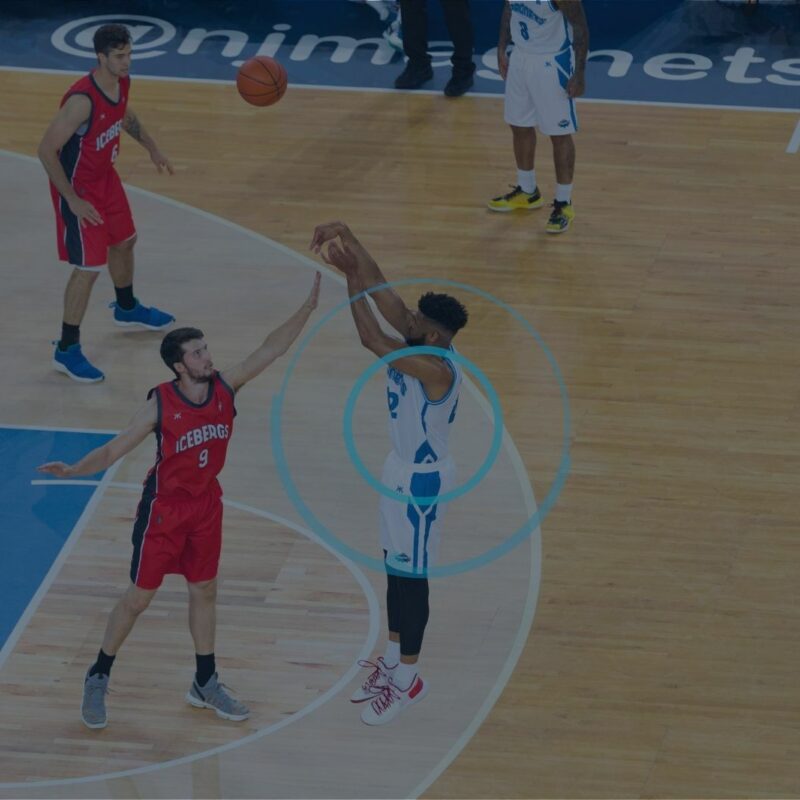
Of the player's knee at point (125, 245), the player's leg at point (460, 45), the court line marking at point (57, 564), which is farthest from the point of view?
the player's leg at point (460, 45)

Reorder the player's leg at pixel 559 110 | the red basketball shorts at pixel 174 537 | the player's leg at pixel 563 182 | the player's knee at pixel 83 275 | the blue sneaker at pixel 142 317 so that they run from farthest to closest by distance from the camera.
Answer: the player's leg at pixel 563 182, the player's leg at pixel 559 110, the blue sneaker at pixel 142 317, the player's knee at pixel 83 275, the red basketball shorts at pixel 174 537

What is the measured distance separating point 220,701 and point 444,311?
2.18m

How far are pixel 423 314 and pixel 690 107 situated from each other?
7.79 meters

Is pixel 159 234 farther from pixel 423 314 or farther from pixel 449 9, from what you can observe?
pixel 423 314

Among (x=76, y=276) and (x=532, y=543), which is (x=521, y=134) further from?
(x=532, y=543)

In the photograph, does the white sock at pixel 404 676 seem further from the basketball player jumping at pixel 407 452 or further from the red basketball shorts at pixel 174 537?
the red basketball shorts at pixel 174 537

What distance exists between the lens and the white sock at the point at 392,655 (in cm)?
780

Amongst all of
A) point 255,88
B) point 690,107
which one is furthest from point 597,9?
point 255,88

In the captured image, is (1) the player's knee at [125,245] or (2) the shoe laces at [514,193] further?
(2) the shoe laces at [514,193]

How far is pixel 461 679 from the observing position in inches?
314

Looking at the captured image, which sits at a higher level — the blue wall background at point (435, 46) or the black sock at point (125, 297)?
the black sock at point (125, 297)

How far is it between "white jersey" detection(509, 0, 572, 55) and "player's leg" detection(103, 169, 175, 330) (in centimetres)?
331

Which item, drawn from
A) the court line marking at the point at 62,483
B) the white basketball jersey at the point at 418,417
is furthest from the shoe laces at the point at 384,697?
the court line marking at the point at 62,483

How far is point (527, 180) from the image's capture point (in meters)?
12.5
